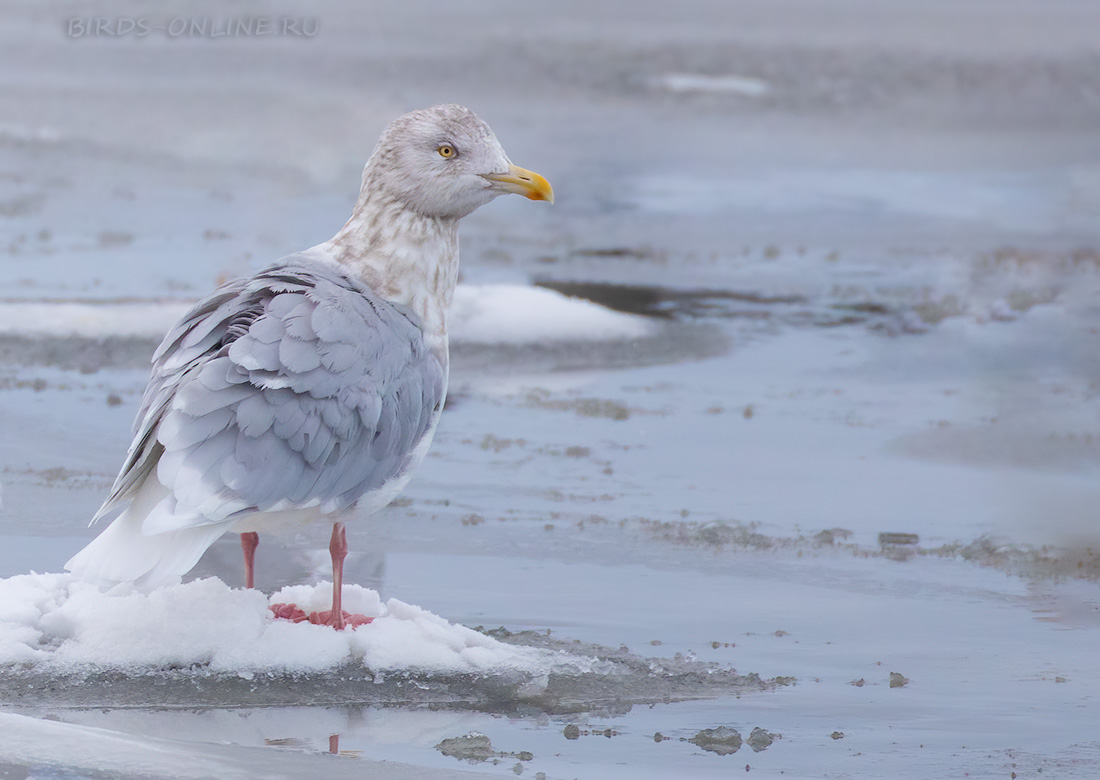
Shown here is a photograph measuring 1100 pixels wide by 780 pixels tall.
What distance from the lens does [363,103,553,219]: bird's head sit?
5105mm

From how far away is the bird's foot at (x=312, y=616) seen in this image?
4.80 m

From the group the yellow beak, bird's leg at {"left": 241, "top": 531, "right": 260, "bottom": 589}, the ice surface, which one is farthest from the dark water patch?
the ice surface

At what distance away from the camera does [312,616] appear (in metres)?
4.81

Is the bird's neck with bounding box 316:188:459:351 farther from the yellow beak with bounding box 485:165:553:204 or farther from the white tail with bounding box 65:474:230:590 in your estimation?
the white tail with bounding box 65:474:230:590

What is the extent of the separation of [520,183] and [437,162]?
0.96 feet

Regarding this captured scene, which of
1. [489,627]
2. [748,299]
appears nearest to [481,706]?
[489,627]

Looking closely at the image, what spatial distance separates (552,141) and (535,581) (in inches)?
578

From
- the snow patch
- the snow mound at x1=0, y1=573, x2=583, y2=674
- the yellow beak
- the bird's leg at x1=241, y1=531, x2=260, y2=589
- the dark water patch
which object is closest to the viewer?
the snow mound at x1=0, y1=573, x2=583, y2=674

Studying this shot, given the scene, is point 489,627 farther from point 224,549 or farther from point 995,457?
point 995,457

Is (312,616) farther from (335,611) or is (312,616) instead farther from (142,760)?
(142,760)

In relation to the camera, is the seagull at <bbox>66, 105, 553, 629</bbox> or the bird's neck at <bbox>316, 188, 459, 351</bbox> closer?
the seagull at <bbox>66, 105, 553, 629</bbox>

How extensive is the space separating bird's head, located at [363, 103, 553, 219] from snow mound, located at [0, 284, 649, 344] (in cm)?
453

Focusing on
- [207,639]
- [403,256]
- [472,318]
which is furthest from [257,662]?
[472,318]

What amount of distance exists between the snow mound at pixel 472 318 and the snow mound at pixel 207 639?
4945mm
